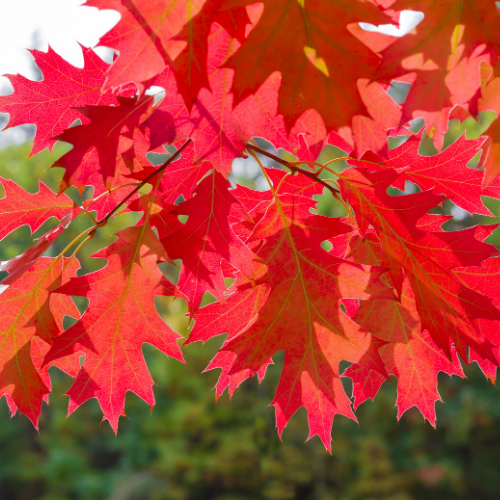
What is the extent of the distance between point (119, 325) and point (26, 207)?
10.2 inches

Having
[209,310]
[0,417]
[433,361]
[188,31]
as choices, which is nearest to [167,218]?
[209,310]

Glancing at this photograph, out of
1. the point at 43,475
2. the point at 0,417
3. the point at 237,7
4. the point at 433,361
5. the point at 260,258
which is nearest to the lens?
the point at 237,7

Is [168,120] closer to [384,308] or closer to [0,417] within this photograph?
[384,308]

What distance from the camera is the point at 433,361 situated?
0.67 meters

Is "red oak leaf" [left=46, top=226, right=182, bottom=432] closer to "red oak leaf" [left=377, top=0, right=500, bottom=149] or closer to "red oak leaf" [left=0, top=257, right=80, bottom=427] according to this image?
"red oak leaf" [left=0, top=257, right=80, bottom=427]

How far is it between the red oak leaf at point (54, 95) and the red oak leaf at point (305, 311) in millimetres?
276

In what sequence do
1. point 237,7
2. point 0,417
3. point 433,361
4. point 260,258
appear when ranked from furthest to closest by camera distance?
point 0,417 → point 433,361 → point 260,258 → point 237,7

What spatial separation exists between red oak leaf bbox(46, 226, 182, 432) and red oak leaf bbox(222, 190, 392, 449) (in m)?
0.11

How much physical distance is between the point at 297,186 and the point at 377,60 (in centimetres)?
24

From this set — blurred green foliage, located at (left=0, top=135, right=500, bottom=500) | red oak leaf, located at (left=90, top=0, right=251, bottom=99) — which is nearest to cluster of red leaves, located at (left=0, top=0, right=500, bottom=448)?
red oak leaf, located at (left=90, top=0, right=251, bottom=99)

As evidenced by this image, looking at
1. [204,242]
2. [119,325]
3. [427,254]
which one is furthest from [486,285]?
[119,325]

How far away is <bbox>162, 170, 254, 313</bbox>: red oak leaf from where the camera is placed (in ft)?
1.78

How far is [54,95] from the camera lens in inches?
24.5

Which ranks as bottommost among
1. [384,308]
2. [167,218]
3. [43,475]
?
[43,475]
